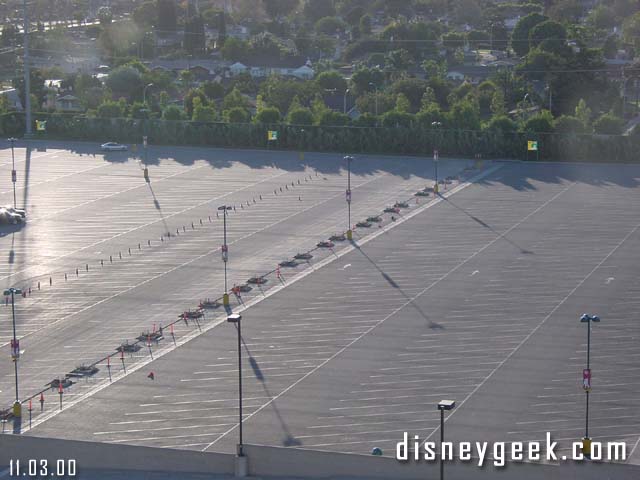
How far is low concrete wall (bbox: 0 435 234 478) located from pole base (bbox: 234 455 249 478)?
0.18 metres

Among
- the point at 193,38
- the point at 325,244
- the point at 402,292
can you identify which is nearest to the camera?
the point at 402,292

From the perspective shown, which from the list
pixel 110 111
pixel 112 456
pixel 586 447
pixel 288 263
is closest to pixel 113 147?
pixel 110 111

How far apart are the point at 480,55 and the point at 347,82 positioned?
4261cm

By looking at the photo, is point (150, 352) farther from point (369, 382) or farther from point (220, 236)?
point (220, 236)

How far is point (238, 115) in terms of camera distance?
9444 centimetres

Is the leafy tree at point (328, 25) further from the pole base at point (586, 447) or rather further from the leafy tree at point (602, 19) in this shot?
the pole base at point (586, 447)

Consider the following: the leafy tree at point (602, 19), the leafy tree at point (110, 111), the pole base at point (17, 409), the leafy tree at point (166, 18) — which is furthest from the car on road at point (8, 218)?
the leafy tree at point (602, 19)

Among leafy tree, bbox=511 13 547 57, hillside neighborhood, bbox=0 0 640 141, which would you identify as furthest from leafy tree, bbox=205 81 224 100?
leafy tree, bbox=511 13 547 57

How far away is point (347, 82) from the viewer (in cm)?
12669

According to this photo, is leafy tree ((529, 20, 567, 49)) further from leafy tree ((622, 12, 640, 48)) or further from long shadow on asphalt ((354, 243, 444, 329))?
long shadow on asphalt ((354, 243, 444, 329))

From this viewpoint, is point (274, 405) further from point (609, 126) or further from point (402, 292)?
point (609, 126)

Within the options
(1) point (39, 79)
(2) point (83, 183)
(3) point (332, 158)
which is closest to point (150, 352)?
(2) point (83, 183)

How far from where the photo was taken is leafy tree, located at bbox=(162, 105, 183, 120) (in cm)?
9519

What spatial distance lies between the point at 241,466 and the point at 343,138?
5749cm
